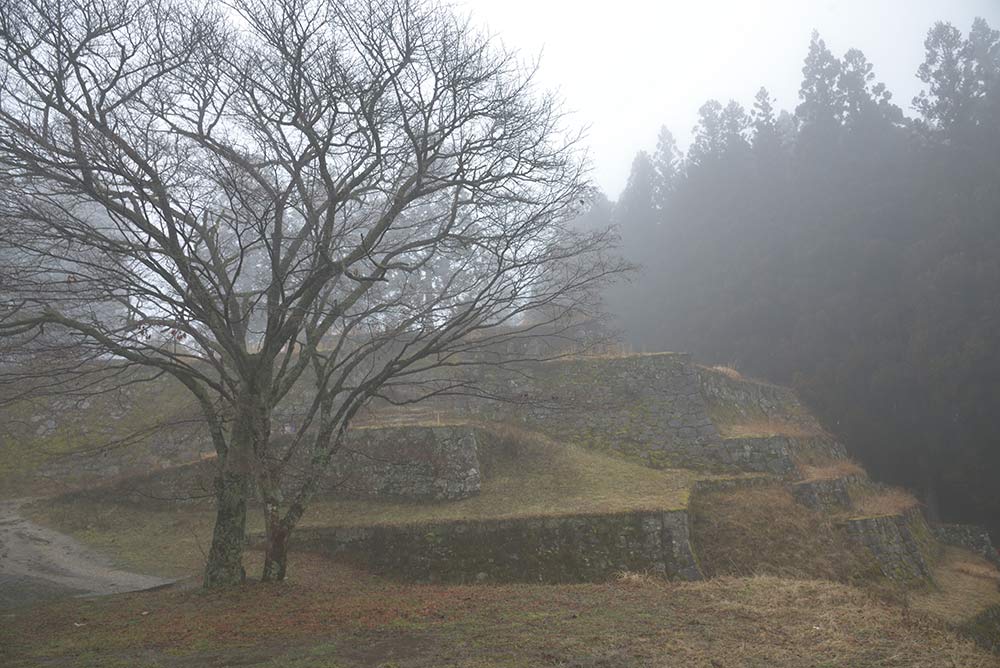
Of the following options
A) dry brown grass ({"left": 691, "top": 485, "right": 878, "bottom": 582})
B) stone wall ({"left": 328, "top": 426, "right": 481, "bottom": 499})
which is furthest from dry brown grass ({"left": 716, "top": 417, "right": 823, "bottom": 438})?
stone wall ({"left": 328, "top": 426, "right": 481, "bottom": 499})

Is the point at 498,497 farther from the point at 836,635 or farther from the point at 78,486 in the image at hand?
the point at 78,486

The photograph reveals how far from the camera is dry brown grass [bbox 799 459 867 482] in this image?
13821 mm

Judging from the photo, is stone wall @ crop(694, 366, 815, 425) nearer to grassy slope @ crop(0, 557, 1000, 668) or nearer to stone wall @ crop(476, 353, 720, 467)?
stone wall @ crop(476, 353, 720, 467)

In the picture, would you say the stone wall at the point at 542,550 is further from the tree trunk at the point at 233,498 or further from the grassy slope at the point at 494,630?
the tree trunk at the point at 233,498

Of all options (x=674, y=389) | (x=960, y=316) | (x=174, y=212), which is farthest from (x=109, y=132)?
(x=960, y=316)

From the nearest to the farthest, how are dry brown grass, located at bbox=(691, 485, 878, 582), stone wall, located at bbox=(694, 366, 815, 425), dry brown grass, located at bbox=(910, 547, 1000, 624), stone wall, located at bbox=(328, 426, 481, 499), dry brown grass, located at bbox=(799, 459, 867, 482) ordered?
dry brown grass, located at bbox=(910, 547, 1000, 624)
dry brown grass, located at bbox=(691, 485, 878, 582)
stone wall, located at bbox=(328, 426, 481, 499)
dry brown grass, located at bbox=(799, 459, 867, 482)
stone wall, located at bbox=(694, 366, 815, 425)

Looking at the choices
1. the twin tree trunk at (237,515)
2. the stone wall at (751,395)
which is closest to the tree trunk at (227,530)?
the twin tree trunk at (237,515)

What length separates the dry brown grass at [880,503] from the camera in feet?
43.5

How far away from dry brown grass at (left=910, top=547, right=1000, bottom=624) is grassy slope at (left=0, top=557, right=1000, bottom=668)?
4467mm

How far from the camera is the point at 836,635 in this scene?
5355 millimetres

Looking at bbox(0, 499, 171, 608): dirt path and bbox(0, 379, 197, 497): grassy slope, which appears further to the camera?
bbox(0, 379, 197, 497): grassy slope

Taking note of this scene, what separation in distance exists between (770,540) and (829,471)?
Answer: 451cm

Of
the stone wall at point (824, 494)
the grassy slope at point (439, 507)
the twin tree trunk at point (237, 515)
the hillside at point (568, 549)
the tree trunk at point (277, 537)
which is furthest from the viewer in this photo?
the stone wall at point (824, 494)

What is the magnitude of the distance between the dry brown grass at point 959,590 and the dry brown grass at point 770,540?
41.9 inches
